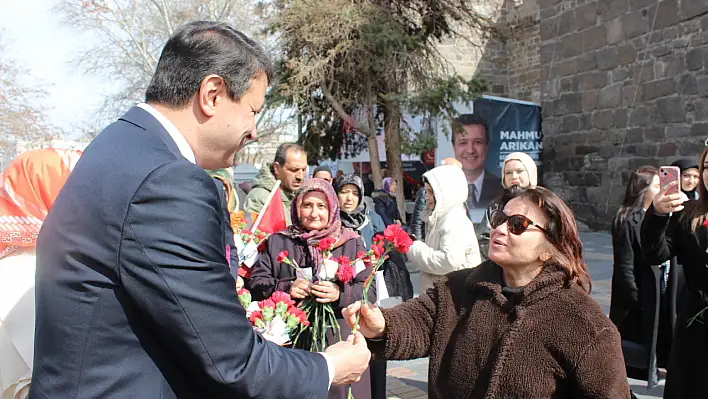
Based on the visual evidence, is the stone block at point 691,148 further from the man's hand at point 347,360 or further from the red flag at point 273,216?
the man's hand at point 347,360

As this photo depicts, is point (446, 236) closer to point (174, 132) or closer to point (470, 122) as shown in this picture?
point (174, 132)

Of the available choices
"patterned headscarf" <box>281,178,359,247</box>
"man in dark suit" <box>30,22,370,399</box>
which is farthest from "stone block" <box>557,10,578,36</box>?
Result: "man in dark suit" <box>30,22,370,399</box>

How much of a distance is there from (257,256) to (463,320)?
1.74 meters

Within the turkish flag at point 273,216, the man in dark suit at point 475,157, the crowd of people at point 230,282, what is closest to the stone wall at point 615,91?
the man in dark suit at point 475,157

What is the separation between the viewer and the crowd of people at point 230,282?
119 centimetres

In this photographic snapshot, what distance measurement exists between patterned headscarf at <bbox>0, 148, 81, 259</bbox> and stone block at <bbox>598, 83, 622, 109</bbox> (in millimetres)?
12014

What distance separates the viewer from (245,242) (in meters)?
3.42

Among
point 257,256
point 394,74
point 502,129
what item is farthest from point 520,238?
point 502,129

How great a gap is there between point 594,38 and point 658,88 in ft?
6.47

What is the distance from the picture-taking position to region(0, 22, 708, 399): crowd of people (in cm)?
119

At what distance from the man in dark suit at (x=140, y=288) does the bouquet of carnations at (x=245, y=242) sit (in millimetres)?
2006

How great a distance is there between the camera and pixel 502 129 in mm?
14117

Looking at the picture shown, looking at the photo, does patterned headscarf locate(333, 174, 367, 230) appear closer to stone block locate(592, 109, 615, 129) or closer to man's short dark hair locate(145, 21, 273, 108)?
man's short dark hair locate(145, 21, 273, 108)

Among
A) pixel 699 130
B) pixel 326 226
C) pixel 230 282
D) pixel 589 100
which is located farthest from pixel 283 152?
pixel 589 100
